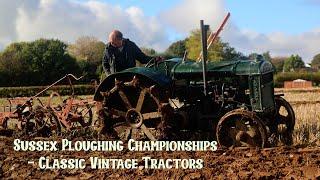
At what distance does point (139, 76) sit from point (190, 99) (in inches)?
39.4

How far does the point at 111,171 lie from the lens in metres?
7.29

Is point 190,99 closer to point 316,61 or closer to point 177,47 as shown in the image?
point 177,47

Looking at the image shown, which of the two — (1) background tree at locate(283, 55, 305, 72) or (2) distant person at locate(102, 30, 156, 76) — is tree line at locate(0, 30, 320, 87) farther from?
(1) background tree at locate(283, 55, 305, 72)

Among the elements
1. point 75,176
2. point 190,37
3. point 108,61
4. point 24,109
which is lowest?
point 75,176

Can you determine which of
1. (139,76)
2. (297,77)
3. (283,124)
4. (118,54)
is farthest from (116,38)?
(297,77)

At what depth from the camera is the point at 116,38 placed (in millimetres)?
9797

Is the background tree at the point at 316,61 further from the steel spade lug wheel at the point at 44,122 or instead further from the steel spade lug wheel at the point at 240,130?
the steel spade lug wheel at the point at 240,130

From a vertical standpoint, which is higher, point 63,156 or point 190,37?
point 190,37

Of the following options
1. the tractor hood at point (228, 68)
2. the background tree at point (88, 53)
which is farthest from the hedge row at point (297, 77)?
the tractor hood at point (228, 68)

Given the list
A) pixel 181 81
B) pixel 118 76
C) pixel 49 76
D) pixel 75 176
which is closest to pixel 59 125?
pixel 118 76

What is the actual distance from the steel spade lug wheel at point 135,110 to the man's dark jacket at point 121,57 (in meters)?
0.70

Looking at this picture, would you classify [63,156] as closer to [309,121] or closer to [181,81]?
[181,81]

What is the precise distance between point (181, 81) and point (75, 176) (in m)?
2.91

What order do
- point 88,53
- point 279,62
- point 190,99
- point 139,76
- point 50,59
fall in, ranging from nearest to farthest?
point 139,76
point 190,99
point 50,59
point 88,53
point 279,62
